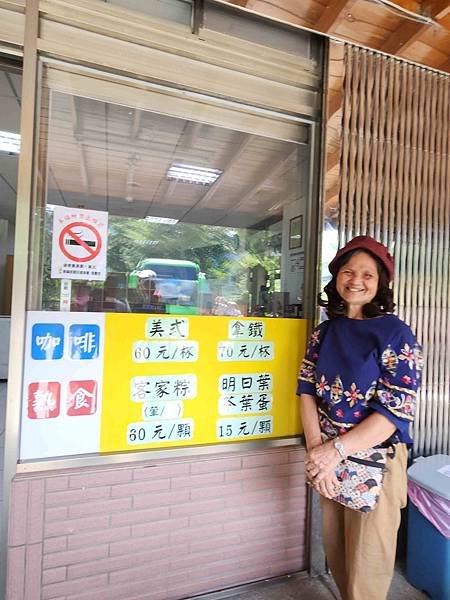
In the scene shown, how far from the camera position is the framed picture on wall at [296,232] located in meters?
2.01

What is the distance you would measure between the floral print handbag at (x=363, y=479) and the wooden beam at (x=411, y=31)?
206 centimetres

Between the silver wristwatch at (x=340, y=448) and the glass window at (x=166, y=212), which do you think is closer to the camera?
the silver wristwatch at (x=340, y=448)

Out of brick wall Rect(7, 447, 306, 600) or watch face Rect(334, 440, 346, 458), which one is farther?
brick wall Rect(7, 447, 306, 600)

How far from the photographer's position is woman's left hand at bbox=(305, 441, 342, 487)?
1.34 metres

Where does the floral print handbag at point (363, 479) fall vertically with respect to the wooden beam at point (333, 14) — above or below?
below

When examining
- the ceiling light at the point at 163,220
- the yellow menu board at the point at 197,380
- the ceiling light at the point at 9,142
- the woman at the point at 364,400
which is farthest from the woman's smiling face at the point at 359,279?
the ceiling light at the point at 9,142

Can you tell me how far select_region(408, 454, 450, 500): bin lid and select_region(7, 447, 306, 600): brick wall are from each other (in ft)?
1.99

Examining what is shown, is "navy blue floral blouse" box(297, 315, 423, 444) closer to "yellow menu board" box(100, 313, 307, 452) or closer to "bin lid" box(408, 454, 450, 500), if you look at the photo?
"yellow menu board" box(100, 313, 307, 452)

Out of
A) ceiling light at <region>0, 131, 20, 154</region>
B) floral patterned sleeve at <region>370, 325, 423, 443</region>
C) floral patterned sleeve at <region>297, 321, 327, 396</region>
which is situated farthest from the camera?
ceiling light at <region>0, 131, 20, 154</region>

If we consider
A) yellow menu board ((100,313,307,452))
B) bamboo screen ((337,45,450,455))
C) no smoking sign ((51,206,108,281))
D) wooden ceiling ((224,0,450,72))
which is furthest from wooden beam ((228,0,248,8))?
yellow menu board ((100,313,307,452))

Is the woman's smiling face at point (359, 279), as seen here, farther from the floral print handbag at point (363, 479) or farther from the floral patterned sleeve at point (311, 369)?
the floral print handbag at point (363, 479)

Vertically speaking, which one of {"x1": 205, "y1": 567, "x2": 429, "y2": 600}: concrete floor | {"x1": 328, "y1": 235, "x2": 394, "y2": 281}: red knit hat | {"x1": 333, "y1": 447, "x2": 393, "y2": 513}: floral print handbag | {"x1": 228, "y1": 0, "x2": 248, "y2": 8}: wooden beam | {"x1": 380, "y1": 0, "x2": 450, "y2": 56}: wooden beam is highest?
{"x1": 380, "y1": 0, "x2": 450, "y2": 56}: wooden beam

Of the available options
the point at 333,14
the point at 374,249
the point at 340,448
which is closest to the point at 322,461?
the point at 340,448

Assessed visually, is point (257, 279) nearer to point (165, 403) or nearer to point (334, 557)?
point (165, 403)
